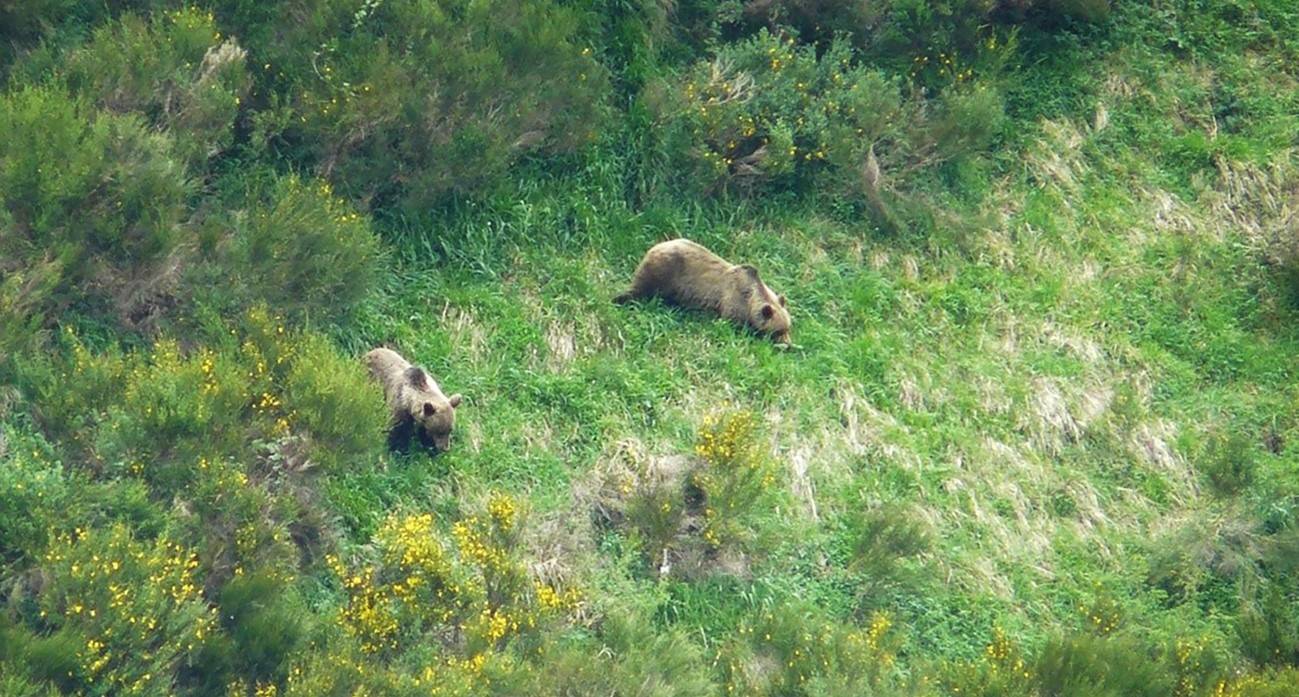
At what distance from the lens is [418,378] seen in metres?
13.0

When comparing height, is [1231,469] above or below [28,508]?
below

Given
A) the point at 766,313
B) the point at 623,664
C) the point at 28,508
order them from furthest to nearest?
the point at 766,313
the point at 623,664
the point at 28,508

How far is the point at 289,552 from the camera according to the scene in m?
11.5

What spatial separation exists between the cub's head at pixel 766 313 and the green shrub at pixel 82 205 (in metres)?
4.75

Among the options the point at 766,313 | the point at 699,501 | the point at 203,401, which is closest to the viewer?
the point at 203,401

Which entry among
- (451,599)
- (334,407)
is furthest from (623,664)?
(334,407)

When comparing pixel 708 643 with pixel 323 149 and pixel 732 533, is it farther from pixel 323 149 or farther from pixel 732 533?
pixel 323 149

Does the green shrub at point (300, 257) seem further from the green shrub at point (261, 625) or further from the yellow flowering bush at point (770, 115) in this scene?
the yellow flowering bush at point (770, 115)

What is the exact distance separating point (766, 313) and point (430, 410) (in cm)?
332

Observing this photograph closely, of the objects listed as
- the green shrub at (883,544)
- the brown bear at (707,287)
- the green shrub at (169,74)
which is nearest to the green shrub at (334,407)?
the green shrub at (169,74)

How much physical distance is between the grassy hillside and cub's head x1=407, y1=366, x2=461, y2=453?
244 millimetres

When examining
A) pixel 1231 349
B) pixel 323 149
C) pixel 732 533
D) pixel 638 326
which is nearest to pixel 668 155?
pixel 638 326

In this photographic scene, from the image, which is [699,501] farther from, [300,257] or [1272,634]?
[1272,634]

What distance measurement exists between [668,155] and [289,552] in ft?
20.2
